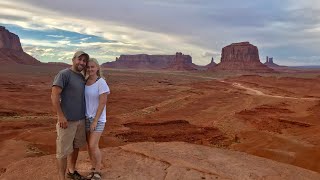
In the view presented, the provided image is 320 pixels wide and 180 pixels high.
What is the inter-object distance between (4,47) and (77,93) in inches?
5543

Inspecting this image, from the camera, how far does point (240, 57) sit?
15138 centimetres

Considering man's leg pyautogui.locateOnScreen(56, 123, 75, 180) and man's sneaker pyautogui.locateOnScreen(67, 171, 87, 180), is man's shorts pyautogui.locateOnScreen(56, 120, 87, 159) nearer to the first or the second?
man's leg pyautogui.locateOnScreen(56, 123, 75, 180)

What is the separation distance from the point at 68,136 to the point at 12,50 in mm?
143143

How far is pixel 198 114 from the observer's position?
26.1 meters

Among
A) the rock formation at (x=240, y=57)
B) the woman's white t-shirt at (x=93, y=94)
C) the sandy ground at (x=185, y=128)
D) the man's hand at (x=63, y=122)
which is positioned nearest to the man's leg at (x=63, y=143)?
the man's hand at (x=63, y=122)

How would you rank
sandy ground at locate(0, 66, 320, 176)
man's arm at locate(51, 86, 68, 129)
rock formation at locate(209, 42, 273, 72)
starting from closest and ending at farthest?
man's arm at locate(51, 86, 68, 129)
sandy ground at locate(0, 66, 320, 176)
rock formation at locate(209, 42, 273, 72)

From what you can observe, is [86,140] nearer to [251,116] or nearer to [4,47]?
[251,116]

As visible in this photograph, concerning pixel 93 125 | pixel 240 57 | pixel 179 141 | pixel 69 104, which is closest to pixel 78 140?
pixel 93 125

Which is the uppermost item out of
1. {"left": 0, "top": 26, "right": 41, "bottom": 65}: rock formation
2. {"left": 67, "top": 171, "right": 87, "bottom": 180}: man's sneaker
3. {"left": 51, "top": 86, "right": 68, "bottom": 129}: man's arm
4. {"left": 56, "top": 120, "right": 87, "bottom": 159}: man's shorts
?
{"left": 0, "top": 26, "right": 41, "bottom": 65}: rock formation

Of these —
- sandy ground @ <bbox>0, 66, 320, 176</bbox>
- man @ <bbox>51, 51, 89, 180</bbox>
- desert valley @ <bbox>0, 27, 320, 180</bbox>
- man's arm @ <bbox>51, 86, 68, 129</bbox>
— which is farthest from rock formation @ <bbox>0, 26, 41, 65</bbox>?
man's arm @ <bbox>51, 86, 68, 129</bbox>

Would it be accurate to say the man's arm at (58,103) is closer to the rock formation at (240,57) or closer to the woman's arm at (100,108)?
the woman's arm at (100,108)

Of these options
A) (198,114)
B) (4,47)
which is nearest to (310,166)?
(198,114)

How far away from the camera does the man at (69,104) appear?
5.26 meters

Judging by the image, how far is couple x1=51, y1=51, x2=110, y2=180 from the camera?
17.6ft
